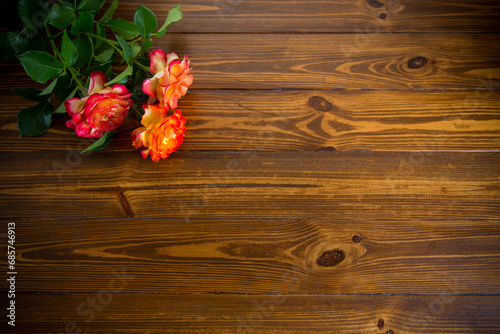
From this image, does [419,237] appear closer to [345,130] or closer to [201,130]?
[345,130]

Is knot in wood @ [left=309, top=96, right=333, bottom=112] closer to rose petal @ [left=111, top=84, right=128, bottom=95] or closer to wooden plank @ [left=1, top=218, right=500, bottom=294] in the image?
wooden plank @ [left=1, top=218, right=500, bottom=294]

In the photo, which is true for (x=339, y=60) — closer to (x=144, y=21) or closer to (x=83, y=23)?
(x=144, y=21)

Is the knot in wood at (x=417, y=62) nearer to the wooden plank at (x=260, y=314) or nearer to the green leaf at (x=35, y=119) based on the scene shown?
the wooden plank at (x=260, y=314)

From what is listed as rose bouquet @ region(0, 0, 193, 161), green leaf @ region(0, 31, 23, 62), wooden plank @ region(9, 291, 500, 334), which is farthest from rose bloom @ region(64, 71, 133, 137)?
wooden plank @ region(9, 291, 500, 334)

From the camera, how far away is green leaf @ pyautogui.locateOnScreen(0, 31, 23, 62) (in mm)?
782

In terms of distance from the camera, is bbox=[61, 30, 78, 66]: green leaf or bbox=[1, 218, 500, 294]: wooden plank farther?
bbox=[1, 218, 500, 294]: wooden plank

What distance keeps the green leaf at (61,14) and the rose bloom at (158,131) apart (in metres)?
0.23

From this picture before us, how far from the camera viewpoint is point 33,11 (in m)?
0.75

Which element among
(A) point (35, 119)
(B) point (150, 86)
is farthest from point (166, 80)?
(A) point (35, 119)

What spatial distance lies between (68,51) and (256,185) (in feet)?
1.62

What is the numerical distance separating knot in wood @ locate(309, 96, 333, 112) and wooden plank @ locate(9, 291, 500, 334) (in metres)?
0.46

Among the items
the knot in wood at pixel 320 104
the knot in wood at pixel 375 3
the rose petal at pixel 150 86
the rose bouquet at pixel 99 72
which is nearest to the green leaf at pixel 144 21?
the rose bouquet at pixel 99 72

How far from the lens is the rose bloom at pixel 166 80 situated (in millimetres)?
723

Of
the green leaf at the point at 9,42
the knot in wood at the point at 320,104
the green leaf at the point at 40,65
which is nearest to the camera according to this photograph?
the green leaf at the point at 40,65
